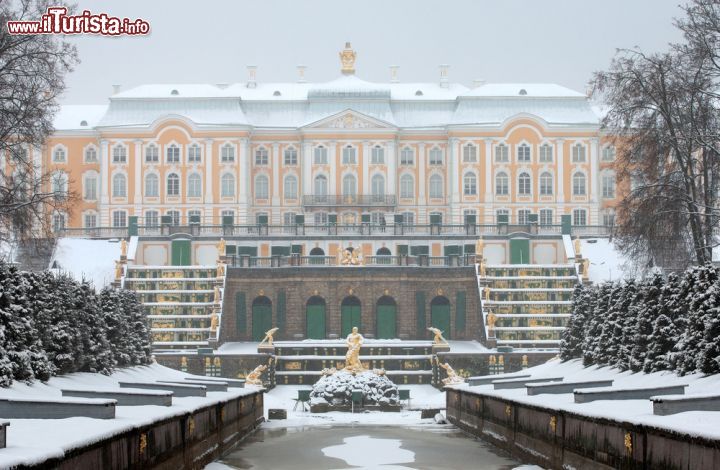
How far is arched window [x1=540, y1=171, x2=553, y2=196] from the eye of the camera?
100 metres

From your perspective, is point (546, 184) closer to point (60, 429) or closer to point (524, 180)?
point (524, 180)

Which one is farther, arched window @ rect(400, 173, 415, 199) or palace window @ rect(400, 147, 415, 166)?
palace window @ rect(400, 147, 415, 166)

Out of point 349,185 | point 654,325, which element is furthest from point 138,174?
point 654,325

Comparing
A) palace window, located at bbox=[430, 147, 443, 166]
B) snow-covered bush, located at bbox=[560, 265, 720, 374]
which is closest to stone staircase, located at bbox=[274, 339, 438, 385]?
snow-covered bush, located at bbox=[560, 265, 720, 374]

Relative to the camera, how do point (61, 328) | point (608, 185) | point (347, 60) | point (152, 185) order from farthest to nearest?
point (347, 60), point (608, 185), point (152, 185), point (61, 328)

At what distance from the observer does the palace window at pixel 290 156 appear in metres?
103

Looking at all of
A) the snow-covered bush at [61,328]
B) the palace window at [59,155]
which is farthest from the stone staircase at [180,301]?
the palace window at [59,155]

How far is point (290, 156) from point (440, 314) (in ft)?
112

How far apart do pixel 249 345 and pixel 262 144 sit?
37.9m

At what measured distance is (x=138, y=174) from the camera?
9981cm

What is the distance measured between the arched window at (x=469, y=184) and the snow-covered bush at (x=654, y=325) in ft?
186

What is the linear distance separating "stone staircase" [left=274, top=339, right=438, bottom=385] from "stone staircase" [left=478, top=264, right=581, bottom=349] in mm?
4775

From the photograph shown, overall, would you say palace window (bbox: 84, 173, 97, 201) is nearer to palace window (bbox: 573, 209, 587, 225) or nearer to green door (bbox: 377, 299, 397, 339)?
palace window (bbox: 573, 209, 587, 225)

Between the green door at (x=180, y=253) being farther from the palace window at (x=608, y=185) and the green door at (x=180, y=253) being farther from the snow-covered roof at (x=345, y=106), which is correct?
the palace window at (x=608, y=185)
